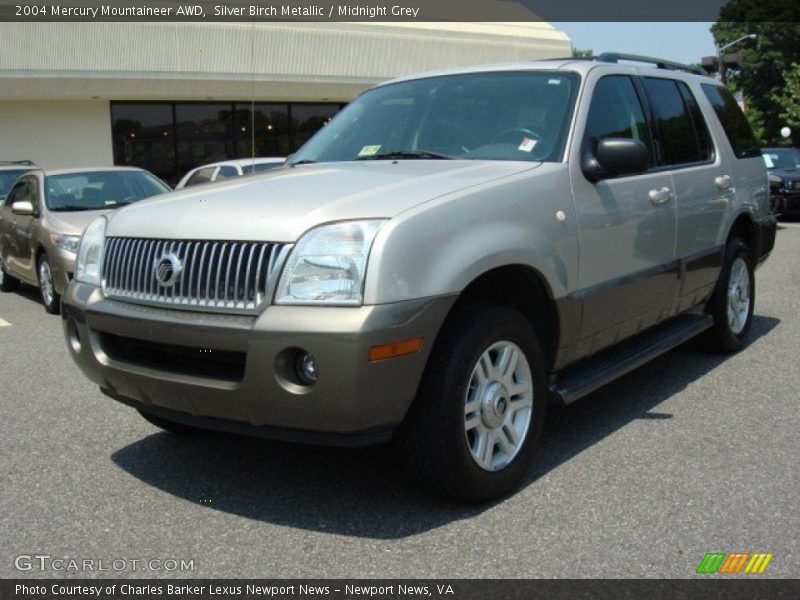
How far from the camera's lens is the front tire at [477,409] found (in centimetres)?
345

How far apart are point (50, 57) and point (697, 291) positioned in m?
22.3

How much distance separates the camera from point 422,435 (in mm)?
3453

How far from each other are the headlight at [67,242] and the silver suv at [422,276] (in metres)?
4.34

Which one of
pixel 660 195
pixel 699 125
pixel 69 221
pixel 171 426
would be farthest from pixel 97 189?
pixel 660 195

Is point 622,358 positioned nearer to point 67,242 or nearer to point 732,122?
point 732,122

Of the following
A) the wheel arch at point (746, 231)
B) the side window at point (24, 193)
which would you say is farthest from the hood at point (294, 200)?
the side window at point (24, 193)

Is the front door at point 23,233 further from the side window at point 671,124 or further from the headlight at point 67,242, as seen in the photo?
the side window at point 671,124

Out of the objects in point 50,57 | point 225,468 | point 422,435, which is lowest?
point 225,468

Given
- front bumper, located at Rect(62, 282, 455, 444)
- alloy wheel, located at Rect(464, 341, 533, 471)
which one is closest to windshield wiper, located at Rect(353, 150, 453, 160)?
alloy wheel, located at Rect(464, 341, 533, 471)

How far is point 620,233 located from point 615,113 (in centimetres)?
73

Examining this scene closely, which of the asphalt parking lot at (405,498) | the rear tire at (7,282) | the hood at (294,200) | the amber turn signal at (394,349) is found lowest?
the rear tire at (7,282)

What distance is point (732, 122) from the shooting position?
21.0 feet
